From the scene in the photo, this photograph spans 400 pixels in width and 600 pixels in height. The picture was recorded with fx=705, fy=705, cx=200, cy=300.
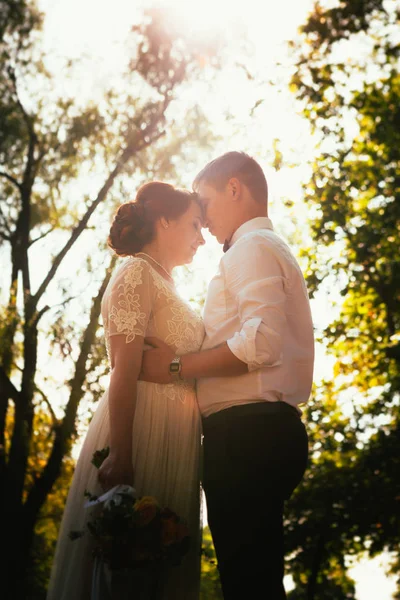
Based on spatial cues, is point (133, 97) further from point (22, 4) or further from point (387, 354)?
point (387, 354)

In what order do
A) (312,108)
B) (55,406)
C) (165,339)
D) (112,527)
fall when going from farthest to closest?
(55,406) < (312,108) < (165,339) < (112,527)

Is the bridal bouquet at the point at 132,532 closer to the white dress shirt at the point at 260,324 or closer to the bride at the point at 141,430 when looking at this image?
the bride at the point at 141,430

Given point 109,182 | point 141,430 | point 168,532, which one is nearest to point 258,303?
point 141,430

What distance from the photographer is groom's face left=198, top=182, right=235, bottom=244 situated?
360 centimetres

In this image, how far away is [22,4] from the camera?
1530cm

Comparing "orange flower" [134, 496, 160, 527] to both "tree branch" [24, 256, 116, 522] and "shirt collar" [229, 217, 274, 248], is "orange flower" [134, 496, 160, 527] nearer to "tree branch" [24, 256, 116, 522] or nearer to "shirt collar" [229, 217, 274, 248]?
"shirt collar" [229, 217, 274, 248]

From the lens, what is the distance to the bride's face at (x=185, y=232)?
12.7 feet

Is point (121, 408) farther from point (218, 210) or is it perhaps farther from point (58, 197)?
point (58, 197)

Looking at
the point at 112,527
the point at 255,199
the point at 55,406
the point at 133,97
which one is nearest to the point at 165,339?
the point at 255,199

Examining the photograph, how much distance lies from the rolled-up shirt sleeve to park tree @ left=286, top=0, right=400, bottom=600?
222 inches

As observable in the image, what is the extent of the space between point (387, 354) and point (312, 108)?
181 inches

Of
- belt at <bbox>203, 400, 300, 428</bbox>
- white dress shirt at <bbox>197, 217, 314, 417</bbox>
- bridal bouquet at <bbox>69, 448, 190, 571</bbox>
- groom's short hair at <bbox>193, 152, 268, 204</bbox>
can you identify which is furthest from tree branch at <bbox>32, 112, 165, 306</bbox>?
bridal bouquet at <bbox>69, 448, 190, 571</bbox>

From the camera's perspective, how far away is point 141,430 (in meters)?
3.32

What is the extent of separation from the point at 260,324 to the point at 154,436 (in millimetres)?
850
